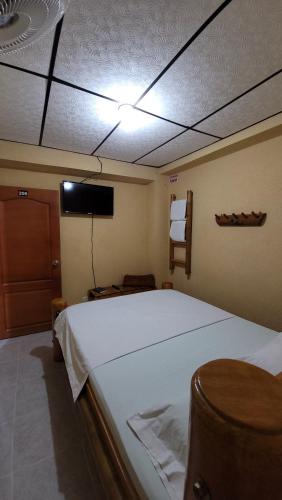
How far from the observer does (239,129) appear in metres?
2.09

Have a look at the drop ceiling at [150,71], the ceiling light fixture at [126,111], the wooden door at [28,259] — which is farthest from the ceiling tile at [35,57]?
the wooden door at [28,259]

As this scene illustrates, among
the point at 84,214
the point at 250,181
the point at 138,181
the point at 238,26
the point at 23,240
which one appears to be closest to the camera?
the point at 238,26

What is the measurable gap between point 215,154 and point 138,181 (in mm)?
1302

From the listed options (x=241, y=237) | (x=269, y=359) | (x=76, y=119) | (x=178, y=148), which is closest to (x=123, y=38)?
(x=76, y=119)

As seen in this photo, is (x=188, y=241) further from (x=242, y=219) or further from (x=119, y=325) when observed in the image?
(x=119, y=325)

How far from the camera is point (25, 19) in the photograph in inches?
32.8

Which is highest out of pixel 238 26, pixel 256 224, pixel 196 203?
pixel 238 26

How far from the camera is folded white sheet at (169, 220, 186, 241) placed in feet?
10.1

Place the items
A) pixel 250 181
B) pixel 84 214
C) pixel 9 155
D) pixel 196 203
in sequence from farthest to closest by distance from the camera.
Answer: pixel 84 214 < pixel 196 203 < pixel 9 155 < pixel 250 181

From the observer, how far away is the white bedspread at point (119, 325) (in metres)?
1.37

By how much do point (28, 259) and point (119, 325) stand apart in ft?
5.72

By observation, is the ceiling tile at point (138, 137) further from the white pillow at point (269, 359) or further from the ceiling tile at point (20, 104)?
the white pillow at point (269, 359)

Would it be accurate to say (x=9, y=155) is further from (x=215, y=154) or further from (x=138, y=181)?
(x=215, y=154)

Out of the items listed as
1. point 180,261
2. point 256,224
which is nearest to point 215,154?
point 256,224
